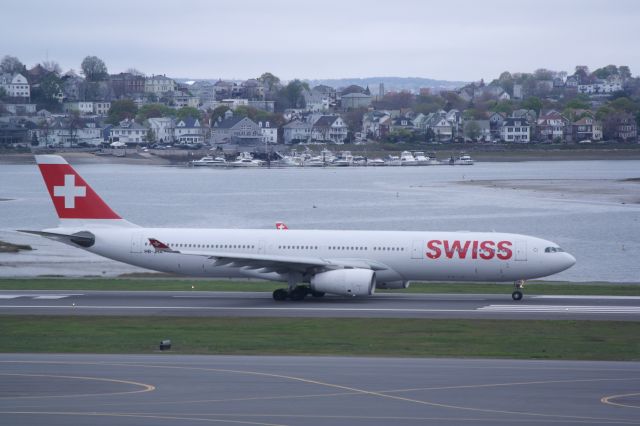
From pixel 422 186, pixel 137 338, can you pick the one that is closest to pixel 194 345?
pixel 137 338

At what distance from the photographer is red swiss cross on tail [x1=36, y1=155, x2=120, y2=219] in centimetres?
4750

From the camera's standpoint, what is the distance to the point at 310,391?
24.3 meters

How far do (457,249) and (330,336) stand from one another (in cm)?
1153

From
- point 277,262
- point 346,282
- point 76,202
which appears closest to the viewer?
point 346,282

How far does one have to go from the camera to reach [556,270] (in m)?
44.7

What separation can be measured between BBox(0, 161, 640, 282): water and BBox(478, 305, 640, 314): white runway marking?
67.9ft

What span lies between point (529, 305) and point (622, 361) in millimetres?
13147

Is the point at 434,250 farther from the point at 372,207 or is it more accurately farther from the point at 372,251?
the point at 372,207

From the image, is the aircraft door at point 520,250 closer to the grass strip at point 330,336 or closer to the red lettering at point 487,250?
the red lettering at point 487,250

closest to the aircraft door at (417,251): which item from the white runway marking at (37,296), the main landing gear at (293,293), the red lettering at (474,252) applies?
the red lettering at (474,252)

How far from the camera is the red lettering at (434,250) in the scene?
44.5 metres

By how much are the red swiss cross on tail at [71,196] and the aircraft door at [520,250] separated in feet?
57.5

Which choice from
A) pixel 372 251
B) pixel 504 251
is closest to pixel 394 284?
pixel 372 251

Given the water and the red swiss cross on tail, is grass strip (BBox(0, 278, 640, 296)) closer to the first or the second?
the red swiss cross on tail
